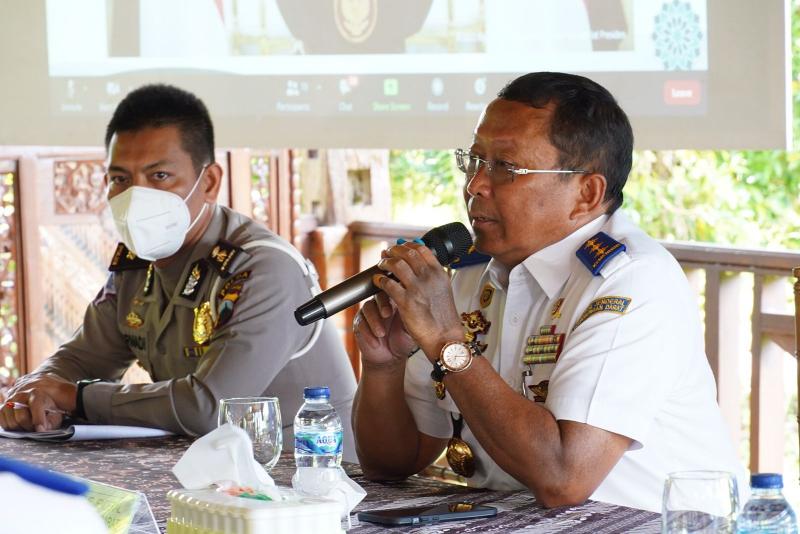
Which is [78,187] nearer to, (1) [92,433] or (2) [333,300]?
(1) [92,433]

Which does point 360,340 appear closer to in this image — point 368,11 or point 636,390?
point 636,390

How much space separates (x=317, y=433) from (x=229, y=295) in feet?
2.61

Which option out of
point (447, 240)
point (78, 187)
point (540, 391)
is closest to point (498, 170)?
point (447, 240)

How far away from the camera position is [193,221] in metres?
2.80

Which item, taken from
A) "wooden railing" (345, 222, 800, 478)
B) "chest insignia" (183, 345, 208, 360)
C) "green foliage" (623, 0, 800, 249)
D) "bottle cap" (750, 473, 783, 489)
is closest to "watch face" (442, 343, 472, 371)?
"bottle cap" (750, 473, 783, 489)

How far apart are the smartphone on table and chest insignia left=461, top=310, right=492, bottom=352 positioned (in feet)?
1.55

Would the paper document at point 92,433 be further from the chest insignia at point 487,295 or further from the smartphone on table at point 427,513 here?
the smartphone on table at point 427,513

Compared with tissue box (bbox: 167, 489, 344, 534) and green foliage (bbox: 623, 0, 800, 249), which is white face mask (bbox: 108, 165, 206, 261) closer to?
tissue box (bbox: 167, 489, 344, 534)

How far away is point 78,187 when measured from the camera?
4.14 metres

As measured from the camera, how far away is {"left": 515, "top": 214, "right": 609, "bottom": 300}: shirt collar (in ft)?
6.54

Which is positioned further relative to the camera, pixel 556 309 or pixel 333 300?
pixel 556 309

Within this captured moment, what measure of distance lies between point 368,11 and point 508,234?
1.87 m

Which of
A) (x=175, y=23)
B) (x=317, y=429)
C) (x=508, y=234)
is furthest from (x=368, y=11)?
Answer: (x=317, y=429)

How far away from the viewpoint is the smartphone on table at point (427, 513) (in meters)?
1.58
